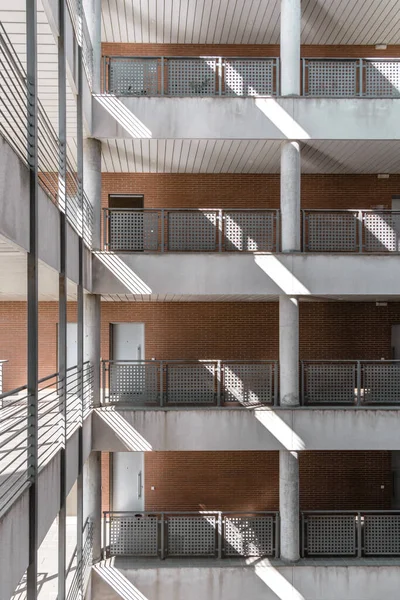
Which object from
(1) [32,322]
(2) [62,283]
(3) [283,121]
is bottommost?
(1) [32,322]

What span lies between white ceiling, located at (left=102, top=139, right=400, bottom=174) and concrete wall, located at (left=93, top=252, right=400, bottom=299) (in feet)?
8.17

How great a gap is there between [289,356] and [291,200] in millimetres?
3275

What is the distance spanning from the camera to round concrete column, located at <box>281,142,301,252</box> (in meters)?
11.3

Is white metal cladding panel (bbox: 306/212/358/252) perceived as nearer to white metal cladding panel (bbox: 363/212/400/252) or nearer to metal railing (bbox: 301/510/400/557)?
white metal cladding panel (bbox: 363/212/400/252)

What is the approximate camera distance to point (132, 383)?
38.5ft

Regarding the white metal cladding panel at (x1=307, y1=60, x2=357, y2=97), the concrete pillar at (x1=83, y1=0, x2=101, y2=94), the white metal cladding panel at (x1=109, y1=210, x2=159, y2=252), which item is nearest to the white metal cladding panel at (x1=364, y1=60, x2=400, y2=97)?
the white metal cladding panel at (x1=307, y1=60, x2=357, y2=97)

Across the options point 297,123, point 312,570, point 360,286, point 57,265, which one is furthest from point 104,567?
point 297,123

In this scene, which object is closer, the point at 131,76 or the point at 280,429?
the point at 280,429

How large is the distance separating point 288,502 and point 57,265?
23.2 feet

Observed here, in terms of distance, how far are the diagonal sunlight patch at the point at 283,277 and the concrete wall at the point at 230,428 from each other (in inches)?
97.9

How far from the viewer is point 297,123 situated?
11250mm

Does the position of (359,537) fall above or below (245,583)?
above

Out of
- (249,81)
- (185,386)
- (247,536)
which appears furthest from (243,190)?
(247,536)

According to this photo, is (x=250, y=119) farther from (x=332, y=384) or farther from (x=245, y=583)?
(x=245, y=583)
